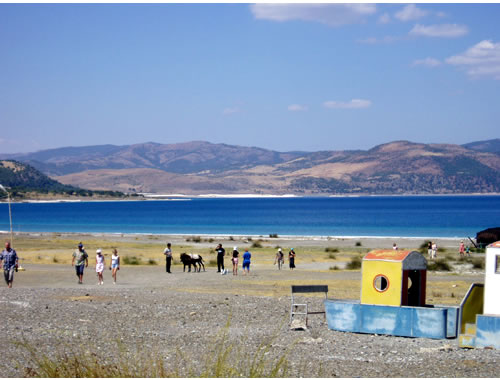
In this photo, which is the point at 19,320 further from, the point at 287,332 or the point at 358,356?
the point at 358,356

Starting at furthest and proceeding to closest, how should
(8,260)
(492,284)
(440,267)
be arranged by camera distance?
(440,267)
(8,260)
(492,284)

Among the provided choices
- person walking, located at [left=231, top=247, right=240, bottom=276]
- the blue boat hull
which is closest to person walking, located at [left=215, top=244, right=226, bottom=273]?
person walking, located at [left=231, top=247, right=240, bottom=276]

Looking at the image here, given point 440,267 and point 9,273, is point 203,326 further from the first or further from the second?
point 440,267

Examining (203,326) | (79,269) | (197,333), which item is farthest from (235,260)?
(197,333)

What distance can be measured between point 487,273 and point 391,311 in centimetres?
223

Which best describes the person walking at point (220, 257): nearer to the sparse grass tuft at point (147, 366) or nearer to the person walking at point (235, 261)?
the person walking at point (235, 261)

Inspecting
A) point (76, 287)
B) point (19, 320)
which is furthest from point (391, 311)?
point (76, 287)

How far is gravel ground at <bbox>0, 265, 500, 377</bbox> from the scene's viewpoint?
12.5m

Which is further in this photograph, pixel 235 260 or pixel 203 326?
pixel 235 260

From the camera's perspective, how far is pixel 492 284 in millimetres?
14164

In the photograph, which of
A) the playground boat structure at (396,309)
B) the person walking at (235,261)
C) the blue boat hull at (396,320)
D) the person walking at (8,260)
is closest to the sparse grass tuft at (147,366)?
the blue boat hull at (396,320)

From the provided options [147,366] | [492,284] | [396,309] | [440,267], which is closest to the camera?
[147,366]

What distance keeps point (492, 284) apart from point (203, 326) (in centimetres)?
628

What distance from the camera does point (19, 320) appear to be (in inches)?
632
